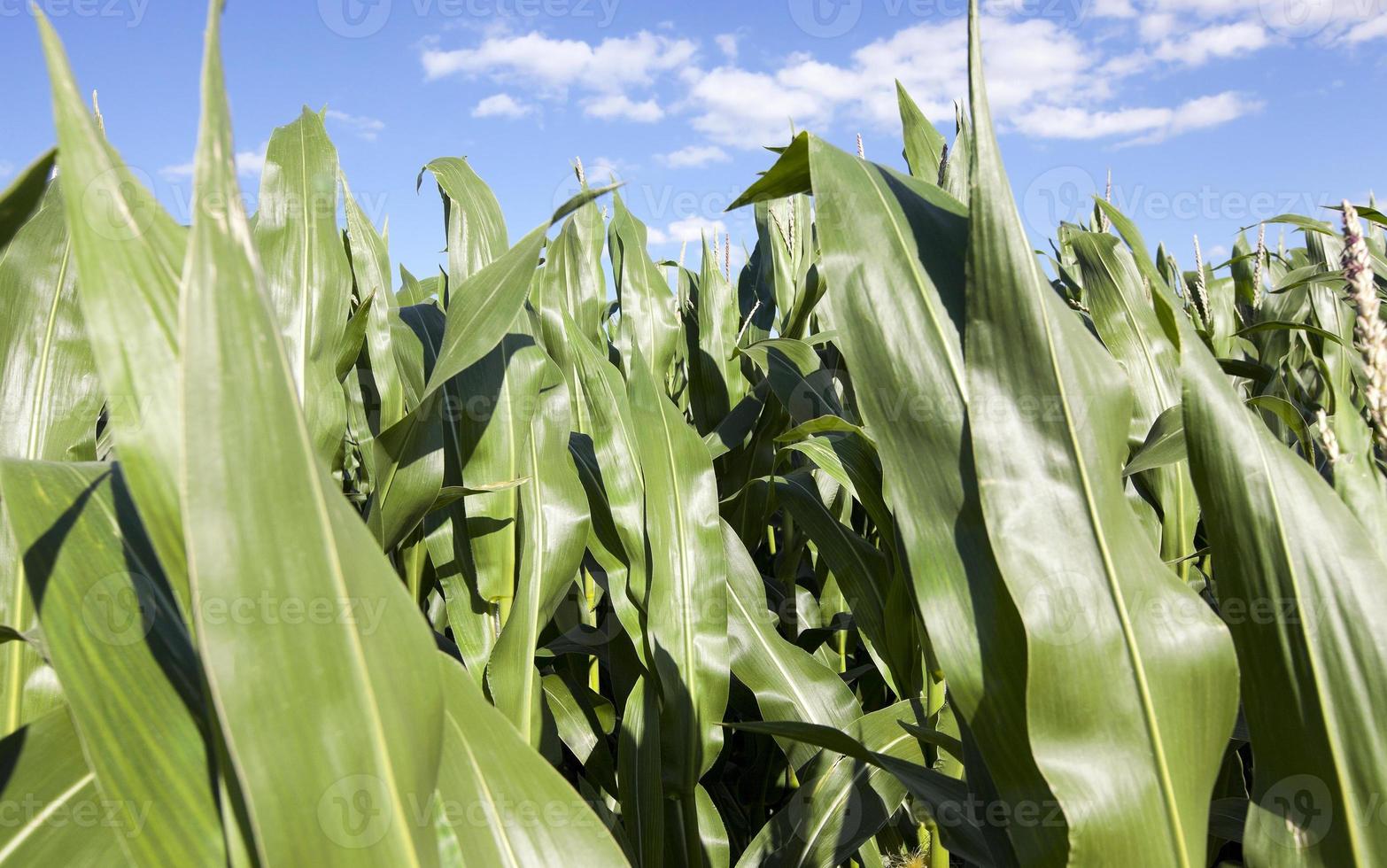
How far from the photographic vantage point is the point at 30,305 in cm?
90

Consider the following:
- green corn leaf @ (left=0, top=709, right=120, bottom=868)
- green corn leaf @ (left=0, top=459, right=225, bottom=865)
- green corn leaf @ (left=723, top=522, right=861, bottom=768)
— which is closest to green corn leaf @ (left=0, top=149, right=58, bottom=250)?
green corn leaf @ (left=0, top=459, right=225, bottom=865)

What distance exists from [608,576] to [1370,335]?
94 centimetres

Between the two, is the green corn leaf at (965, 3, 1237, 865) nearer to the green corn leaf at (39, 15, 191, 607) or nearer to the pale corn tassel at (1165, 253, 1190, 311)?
the green corn leaf at (39, 15, 191, 607)

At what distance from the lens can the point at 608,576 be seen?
1.23 meters

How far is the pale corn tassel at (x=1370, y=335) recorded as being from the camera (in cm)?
46

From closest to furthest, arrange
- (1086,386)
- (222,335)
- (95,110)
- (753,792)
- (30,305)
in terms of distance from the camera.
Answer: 1. (222,335)
2. (1086,386)
3. (30,305)
4. (95,110)
5. (753,792)

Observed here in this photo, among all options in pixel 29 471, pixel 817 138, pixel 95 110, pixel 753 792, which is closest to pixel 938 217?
pixel 817 138

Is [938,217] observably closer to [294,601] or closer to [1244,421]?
[1244,421]

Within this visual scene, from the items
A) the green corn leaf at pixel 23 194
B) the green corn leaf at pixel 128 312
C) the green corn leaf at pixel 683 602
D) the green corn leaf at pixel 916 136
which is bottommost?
the green corn leaf at pixel 683 602

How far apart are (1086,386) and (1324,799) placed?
0.34 m

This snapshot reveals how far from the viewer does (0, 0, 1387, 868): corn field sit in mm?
377

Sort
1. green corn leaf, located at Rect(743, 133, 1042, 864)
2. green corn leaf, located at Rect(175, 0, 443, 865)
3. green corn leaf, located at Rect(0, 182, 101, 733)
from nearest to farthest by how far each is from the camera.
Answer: green corn leaf, located at Rect(175, 0, 443, 865)
green corn leaf, located at Rect(743, 133, 1042, 864)
green corn leaf, located at Rect(0, 182, 101, 733)

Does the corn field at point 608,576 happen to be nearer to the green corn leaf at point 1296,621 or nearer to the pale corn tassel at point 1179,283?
the green corn leaf at point 1296,621

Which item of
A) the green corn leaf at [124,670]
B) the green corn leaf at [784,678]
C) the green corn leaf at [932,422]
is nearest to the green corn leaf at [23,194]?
the green corn leaf at [124,670]
